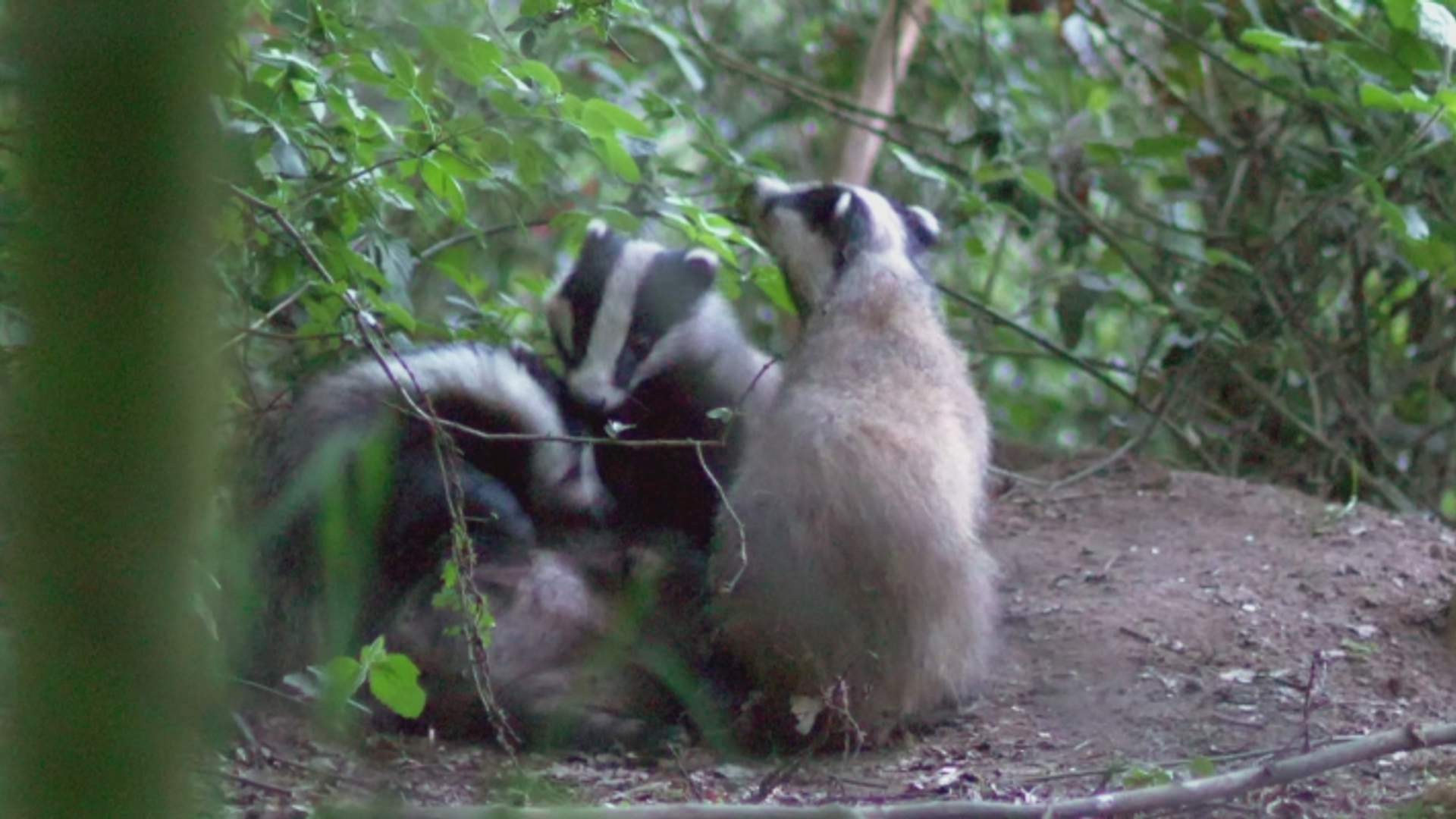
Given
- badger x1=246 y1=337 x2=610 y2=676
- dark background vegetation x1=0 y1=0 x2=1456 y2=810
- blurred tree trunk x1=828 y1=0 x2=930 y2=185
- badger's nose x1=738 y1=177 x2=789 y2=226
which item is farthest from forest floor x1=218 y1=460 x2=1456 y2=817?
blurred tree trunk x1=828 y1=0 x2=930 y2=185

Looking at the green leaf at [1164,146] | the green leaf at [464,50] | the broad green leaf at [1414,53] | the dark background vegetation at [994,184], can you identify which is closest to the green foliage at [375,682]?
the dark background vegetation at [994,184]

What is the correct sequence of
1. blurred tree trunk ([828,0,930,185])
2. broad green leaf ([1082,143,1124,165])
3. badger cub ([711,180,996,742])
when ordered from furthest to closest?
1. blurred tree trunk ([828,0,930,185])
2. broad green leaf ([1082,143,1124,165])
3. badger cub ([711,180,996,742])

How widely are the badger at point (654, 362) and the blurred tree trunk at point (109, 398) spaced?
7.69 ft

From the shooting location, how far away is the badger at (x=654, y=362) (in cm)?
348

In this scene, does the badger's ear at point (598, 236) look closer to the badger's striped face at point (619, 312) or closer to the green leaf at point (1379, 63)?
the badger's striped face at point (619, 312)

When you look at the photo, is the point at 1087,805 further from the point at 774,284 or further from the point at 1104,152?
the point at 1104,152

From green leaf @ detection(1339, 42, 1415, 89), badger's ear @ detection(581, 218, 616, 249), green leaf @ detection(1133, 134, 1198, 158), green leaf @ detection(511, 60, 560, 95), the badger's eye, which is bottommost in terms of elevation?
the badger's eye

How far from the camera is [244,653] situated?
2.90 m

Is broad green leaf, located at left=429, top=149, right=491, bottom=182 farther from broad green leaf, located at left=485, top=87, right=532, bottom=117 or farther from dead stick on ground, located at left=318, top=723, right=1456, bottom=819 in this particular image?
dead stick on ground, located at left=318, top=723, right=1456, bottom=819

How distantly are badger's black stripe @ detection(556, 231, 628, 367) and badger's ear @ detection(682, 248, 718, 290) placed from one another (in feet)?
0.57

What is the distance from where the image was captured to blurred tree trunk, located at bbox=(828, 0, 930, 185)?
5.01 meters

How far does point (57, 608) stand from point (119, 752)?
103 millimetres

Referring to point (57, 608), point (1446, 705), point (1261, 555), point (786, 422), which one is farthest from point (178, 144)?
point (1261, 555)

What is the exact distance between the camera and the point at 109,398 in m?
0.98
